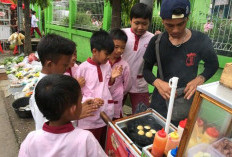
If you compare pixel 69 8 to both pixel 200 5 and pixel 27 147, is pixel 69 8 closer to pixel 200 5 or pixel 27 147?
pixel 200 5

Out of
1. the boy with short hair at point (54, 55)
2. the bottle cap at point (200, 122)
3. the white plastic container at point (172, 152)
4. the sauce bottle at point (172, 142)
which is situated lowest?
the white plastic container at point (172, 152)

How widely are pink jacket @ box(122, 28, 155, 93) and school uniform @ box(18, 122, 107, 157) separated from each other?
1.48 metres

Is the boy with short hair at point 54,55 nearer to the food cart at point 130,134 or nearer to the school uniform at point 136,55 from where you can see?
A: the food cart at point 130,134

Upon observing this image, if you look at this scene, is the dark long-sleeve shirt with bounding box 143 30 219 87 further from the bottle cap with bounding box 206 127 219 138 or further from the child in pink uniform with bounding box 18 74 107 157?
the child in pink uniform with bounding box 18 74 107 157

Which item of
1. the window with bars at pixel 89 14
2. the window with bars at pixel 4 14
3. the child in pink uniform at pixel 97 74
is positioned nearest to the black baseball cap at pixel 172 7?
the child in pink uniform at pixel 97 74

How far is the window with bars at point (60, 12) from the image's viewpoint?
815 cm

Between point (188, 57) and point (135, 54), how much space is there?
2.95 ft

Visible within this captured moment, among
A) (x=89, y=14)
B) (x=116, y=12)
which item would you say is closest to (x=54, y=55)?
(x=116, y=12)

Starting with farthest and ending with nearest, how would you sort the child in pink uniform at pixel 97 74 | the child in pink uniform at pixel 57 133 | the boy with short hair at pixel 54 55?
the child in pink uniform at pixel 97 74 < the boy with short hair at pixel 54 55 < the child in pink uniform at pixel 57 133

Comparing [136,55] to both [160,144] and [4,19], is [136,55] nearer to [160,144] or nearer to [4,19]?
[160,144]

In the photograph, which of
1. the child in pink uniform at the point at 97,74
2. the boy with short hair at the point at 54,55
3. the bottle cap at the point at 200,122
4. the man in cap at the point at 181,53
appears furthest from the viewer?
the child in pink uniform at the point at 97,74

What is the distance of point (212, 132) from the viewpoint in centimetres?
100

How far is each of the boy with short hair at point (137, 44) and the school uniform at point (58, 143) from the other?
4.87 feet

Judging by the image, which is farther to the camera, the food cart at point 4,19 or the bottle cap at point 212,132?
the food cart at point 4,19
